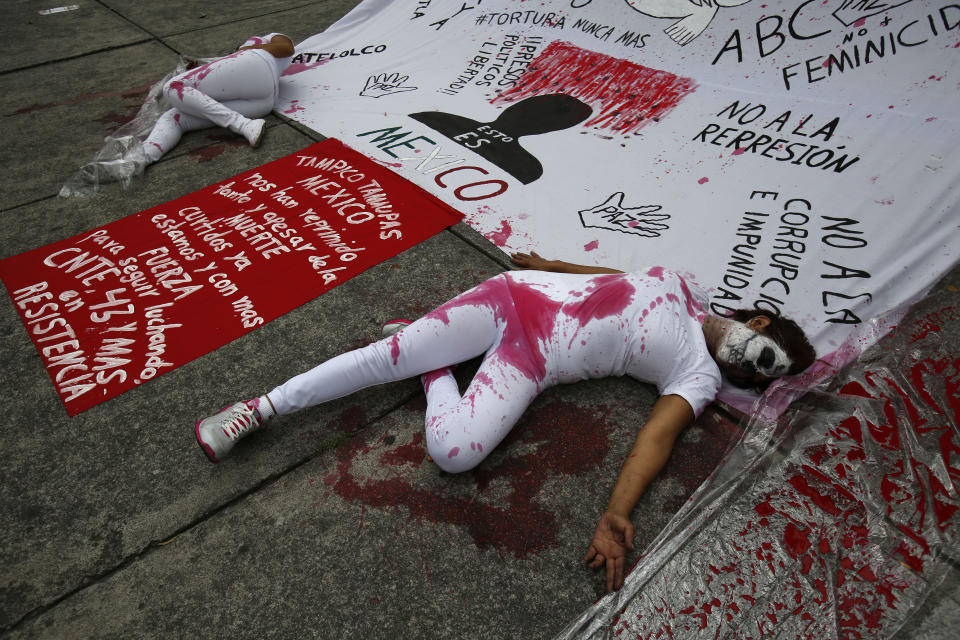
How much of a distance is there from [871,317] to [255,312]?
258cm

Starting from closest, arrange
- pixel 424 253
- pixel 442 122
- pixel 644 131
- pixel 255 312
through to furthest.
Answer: pixel 255 312, pixel 424 253, pixel 644 131, pixel 442 122

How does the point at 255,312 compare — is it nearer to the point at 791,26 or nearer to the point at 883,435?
the point at 883,435

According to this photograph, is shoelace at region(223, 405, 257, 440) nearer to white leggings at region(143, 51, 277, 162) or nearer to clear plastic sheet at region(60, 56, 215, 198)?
clear plastic sheet at region(60, 56, 215, 198)

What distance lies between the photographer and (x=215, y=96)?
3.93 metres

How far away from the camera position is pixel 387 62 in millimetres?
4609

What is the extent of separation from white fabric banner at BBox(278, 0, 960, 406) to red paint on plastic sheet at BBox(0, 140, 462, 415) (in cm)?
42

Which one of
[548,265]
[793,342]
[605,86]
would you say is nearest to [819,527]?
[793,342]

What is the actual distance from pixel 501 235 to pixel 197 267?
58.7 inches

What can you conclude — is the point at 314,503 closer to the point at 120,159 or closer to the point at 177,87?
the point at 120,159

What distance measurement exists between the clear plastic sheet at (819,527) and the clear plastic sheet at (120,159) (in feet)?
11.4

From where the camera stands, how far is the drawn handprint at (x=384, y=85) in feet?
14.0

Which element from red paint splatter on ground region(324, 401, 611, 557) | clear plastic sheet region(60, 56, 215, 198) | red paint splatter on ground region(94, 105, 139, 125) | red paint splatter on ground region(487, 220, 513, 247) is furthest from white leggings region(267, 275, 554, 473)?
red paint splatter on ground region(94, 105, 139, 125)

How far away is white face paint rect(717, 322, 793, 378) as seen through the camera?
207cm

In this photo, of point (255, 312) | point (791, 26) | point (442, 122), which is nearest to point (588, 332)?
point (255, 312)
